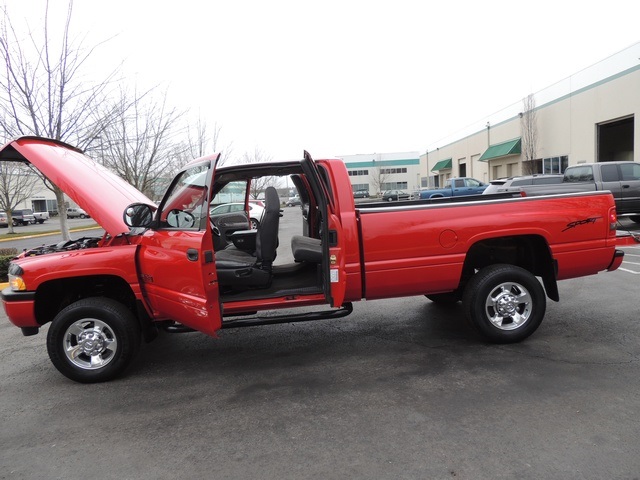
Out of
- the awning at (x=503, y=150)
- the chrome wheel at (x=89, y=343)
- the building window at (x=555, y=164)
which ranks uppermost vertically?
the awning at (x=503, y=150)

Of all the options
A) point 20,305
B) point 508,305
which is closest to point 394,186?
point 508,305

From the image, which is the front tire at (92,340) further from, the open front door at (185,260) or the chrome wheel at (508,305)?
the chrome wheel at (508,305)

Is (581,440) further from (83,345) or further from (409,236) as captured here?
(83,345)

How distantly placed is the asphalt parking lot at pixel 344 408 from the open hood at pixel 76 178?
5.08ft

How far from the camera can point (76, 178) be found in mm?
4254

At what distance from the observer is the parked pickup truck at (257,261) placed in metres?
4.08

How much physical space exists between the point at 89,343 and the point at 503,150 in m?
36.3

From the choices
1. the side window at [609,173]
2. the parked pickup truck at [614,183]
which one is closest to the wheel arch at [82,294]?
the parked pickup truck at [614,183]

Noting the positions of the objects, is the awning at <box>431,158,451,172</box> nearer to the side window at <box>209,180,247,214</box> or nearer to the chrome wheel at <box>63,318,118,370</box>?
the side window at <box>209,180,247,214</box>

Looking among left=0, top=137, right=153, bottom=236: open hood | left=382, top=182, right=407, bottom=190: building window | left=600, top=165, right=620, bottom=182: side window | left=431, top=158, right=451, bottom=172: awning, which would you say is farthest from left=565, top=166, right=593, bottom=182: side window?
left=382, top=182, right=407, bottom=190: building window

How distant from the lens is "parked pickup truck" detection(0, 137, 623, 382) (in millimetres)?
4082

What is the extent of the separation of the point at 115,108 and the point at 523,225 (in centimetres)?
919

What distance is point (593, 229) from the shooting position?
465 cm

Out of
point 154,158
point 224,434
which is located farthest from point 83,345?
point 154,158
